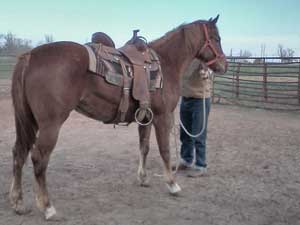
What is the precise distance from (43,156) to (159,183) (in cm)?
165

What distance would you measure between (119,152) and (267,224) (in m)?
2.92

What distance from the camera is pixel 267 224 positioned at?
130 inches

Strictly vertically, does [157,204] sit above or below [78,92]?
below

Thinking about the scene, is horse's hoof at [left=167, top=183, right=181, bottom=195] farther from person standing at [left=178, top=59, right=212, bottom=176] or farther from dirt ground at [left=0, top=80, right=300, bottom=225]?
person standing at [left=178, top=59, right=212, bottom=176]

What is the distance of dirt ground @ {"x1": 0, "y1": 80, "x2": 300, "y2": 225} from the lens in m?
3.46

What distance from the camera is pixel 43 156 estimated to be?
3.25m

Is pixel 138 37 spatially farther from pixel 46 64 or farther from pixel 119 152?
pixel 119 152

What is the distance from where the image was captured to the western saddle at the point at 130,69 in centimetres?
353

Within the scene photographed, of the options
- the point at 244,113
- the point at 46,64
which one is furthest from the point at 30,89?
the point at 244,113

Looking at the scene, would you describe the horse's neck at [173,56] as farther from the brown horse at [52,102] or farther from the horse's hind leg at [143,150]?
the horse's hind leg at [143,150]

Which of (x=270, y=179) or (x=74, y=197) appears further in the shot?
(x=270, y=179)

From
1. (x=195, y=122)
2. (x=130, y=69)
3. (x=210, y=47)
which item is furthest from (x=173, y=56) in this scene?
(x=195, y=122)

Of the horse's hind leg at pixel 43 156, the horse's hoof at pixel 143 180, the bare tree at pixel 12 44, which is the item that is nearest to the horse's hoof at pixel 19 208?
the horse's hind leg at pixel 43 156

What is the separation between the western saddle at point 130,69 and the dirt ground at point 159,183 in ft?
2.84
